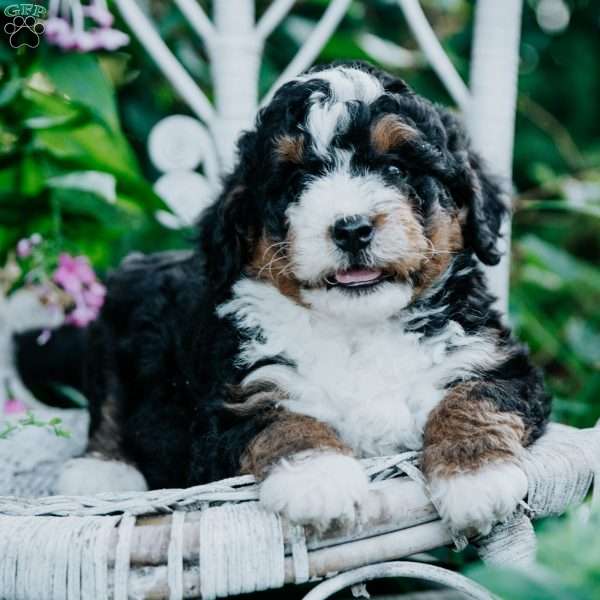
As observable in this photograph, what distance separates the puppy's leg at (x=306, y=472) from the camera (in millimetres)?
2305

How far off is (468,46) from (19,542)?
5211 millimetres

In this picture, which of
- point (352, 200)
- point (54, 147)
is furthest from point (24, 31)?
point (352, 200)

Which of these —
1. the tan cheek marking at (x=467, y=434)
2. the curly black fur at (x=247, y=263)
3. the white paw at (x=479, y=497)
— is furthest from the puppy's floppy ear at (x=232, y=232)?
the white paw at (x=479, y=497)

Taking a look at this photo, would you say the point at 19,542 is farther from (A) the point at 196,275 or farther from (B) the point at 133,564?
(A) the point at 196,275

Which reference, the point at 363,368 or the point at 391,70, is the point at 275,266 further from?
the point at 391,70

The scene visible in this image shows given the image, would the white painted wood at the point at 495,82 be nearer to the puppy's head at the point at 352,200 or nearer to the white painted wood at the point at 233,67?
the puppy's head at the point at 352,200

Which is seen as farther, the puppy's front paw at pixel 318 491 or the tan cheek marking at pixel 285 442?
the tan cheek marking at pixel 285 442

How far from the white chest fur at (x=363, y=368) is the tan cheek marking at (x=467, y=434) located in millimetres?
145

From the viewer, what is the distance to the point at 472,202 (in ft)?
10.7

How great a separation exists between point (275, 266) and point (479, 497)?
1138mm

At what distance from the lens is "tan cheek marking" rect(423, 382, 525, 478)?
8.37 feet

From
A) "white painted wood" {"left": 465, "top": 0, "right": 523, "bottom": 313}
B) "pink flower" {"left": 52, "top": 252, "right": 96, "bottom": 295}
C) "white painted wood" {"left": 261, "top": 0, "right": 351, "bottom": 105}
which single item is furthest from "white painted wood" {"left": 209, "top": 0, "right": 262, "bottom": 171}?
"white painted wood" {"left": 465, "top": 0, "right": 523, "bottom": 313}

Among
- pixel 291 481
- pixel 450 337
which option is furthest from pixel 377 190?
pixel 291 481

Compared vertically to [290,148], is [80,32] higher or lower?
higher
